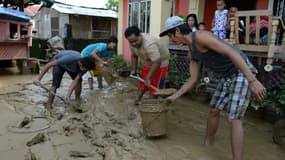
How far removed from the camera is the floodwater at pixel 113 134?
3092mm

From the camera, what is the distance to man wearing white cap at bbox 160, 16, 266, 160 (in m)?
2.30

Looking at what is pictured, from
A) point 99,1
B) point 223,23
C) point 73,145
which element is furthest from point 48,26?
point 73,145

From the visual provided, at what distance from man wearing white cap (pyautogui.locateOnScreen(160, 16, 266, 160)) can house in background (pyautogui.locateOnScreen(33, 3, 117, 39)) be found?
1597cm

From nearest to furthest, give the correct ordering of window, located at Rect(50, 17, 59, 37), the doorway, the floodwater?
the floodwater < the doorway < window, located at Rect(50, 17, 59, 37)

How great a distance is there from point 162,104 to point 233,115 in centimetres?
98

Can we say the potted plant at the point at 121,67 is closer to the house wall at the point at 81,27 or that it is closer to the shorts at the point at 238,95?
the shorts at the point at 238,95

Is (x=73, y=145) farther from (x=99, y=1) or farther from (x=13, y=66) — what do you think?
(x=99, y=1)

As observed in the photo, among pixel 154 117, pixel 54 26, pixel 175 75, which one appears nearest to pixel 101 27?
pixel 54 26

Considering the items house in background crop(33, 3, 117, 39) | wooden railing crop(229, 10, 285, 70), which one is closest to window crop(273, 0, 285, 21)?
wooden railing crop(229, 10, 285, 70)

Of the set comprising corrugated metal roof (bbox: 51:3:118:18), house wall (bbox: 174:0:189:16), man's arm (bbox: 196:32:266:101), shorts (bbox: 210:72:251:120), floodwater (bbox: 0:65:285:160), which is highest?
corrugated metal roof (bbox: 51:3:118:18)

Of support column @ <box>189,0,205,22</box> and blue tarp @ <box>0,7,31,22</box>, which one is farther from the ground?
support column @ <box>189,0,205,22</box>

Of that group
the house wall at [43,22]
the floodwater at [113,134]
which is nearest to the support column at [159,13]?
the floodwater at [113,134]

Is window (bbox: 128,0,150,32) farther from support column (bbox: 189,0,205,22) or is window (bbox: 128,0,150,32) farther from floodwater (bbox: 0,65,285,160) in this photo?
floodwater (bbox: 0,65,285,160)

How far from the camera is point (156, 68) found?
4.02 meters
